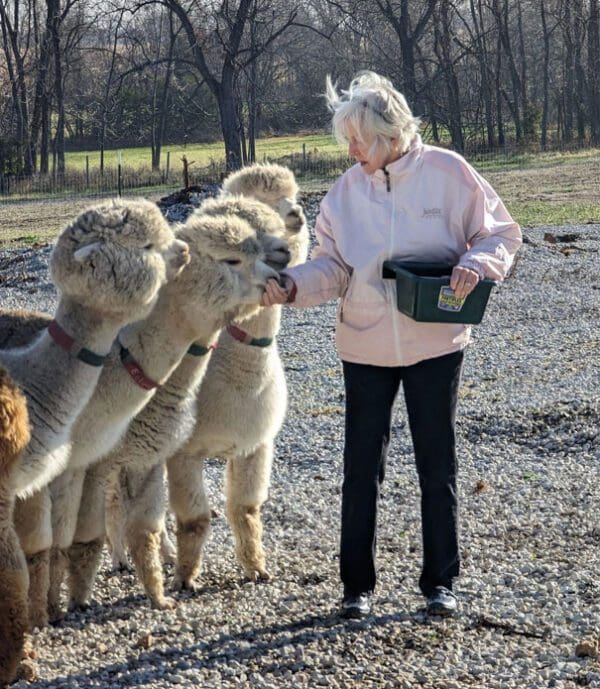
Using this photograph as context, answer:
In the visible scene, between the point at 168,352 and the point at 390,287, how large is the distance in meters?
1.00

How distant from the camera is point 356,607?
4879 mm

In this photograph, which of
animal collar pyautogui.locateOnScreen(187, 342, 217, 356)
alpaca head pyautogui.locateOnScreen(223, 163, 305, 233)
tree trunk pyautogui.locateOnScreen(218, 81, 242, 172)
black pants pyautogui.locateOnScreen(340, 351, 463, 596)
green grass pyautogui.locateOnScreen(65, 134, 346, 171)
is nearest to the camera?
black pants pyautogui.locateOnScreen(340, 351, 463, 596)

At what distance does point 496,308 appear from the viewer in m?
14.4

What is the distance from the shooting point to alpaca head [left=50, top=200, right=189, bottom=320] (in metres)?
4.40

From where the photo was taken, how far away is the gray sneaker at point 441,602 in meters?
4.84

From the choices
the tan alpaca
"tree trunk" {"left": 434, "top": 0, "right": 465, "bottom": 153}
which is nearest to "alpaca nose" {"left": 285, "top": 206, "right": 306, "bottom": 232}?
the tan alpaca

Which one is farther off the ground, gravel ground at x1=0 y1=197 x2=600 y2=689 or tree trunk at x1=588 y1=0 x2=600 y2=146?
tree trunk at x1=588 y1=0 x2=600 y2=146

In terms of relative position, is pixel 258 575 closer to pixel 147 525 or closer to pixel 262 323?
pixel 147 525

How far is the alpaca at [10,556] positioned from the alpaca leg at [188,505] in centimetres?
121

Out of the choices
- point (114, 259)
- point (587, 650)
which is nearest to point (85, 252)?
point (114, 259)

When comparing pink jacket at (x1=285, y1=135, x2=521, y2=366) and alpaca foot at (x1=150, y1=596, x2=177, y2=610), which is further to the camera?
alpaca foot at (x1=150, y1=596, x2=177, y2=610)

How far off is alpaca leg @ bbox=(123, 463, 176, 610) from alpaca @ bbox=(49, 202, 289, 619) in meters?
0.04

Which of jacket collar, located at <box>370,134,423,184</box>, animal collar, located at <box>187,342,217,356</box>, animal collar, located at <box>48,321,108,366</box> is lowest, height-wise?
animal collar, located at <box>187,342,217,356</box>

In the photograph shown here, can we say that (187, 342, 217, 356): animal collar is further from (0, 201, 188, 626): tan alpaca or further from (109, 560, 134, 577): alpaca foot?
(109, 560, 134, 577): alpaca foot
